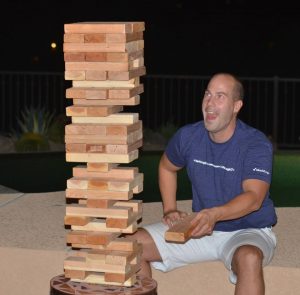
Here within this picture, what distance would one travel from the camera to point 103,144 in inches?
209

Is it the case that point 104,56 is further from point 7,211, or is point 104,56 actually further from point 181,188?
point 181,188

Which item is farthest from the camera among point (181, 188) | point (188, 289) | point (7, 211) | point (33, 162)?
point (33, 162)

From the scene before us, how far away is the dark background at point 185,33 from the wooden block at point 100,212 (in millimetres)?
18193

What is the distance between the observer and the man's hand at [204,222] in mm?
4988

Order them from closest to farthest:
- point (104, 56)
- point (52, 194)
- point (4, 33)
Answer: point (104, 56), point (52, 194), point (4, 33)

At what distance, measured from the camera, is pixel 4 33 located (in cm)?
2436

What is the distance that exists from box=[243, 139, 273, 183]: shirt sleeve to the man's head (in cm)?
19

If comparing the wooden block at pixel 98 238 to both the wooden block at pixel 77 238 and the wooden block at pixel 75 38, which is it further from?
the wooden block at pixel 75 38

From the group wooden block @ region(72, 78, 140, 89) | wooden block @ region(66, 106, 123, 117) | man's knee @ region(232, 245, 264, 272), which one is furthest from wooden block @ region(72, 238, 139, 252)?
wooden block @ region(72, 78, 140, 89)

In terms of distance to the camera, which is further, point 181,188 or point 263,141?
point 181,188

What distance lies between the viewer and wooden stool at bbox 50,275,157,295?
209 inches

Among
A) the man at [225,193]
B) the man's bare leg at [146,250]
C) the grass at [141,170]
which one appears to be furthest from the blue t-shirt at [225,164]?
the grass at [141,170]

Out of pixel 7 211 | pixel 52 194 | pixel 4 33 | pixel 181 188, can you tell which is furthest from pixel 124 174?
pixel 4 33

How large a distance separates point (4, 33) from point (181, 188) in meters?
15.1
